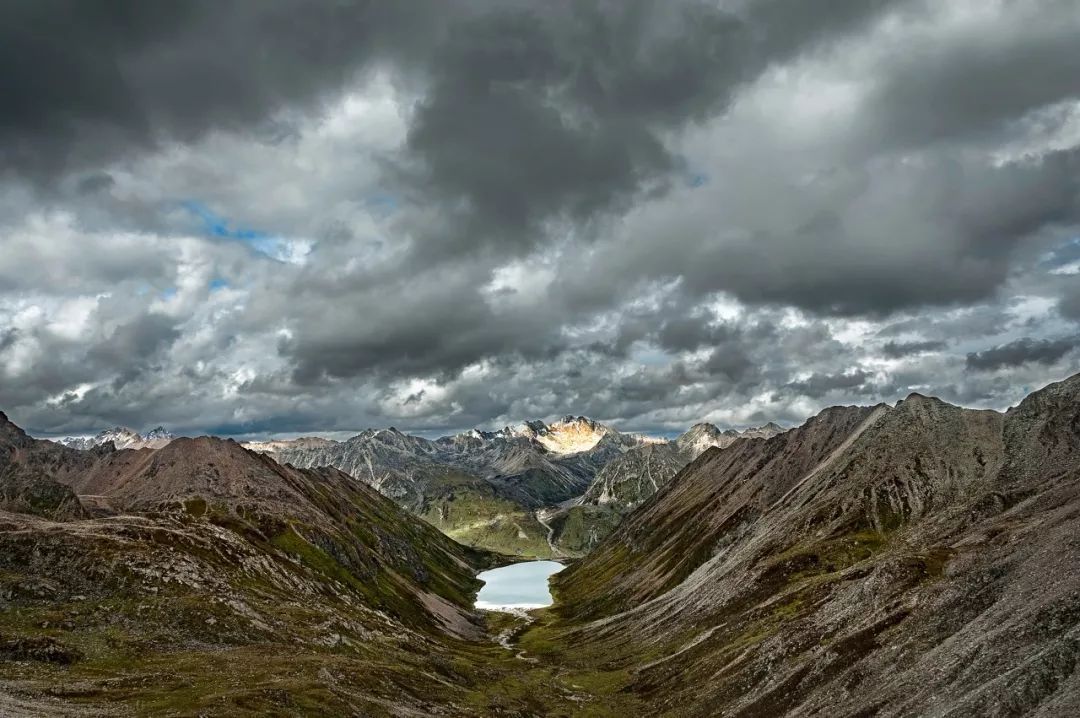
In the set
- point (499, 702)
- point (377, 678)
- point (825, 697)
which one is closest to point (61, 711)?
point (377, 678)

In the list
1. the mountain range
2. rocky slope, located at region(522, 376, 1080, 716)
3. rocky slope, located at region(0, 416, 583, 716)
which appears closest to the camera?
rocky slope, located at region(522, 376, 1080, 716)

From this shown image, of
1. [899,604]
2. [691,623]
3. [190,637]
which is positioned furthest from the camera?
[691,623]

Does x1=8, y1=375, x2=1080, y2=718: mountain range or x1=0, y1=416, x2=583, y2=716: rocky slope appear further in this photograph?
x1=0, y1=416, x2=583, y2=716: rocky slope

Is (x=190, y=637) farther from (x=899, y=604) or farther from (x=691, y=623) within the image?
(x=899, y=604)

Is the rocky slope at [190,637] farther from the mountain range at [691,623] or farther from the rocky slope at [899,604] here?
the rocky slope at [899,604]

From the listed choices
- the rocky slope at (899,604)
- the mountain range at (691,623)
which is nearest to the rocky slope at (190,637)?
the mountain range at (691,623)

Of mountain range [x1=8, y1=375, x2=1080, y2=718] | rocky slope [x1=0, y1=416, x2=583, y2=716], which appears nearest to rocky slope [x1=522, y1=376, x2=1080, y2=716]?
mountain range [x1=8, y1=375, x2=1080, y2=718]

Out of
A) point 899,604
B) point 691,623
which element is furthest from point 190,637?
point 899,604

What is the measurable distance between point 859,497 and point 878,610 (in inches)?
3757

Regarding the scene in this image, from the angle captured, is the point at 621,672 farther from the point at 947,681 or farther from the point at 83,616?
the point at 83,616

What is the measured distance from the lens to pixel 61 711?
6419 centimetres

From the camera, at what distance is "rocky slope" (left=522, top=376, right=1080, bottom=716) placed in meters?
66.4

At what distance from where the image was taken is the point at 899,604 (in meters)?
93.1

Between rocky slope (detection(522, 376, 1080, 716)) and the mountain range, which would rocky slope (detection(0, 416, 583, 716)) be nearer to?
the mountain range
